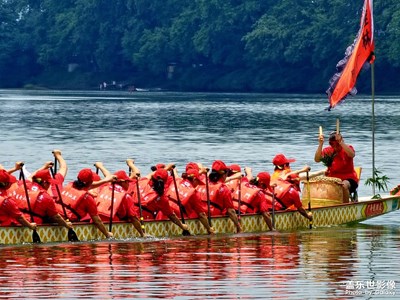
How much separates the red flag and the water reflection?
264 inches

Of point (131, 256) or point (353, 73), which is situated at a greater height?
point (353, 73)

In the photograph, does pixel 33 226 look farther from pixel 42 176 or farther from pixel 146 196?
pixel 146 196

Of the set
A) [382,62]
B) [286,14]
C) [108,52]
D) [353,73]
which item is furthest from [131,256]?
[108,52]

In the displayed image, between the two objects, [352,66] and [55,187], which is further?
[352,66]

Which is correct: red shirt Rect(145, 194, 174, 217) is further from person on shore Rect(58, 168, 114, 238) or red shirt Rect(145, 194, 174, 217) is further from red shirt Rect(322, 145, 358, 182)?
red shirt Rect(322, 145, 358, 182)

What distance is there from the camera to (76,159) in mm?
56062

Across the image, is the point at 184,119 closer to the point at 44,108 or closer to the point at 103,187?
the point at 44,108

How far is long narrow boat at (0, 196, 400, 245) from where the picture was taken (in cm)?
2755

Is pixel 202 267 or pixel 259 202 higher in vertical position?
pixel 259 202

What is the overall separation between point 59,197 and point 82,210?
0.48 meters

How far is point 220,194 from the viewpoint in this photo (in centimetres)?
2992

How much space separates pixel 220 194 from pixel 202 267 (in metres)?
4.76

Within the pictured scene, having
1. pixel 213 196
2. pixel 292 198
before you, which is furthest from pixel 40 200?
pixel 292 198

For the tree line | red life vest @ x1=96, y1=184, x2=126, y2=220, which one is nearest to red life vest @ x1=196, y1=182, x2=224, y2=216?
red life vest @ x1=96, y1=184, x2=126, y2=220
